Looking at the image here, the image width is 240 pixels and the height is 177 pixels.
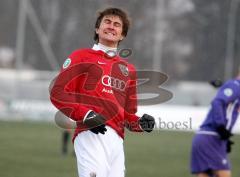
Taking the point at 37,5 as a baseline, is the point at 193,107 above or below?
below

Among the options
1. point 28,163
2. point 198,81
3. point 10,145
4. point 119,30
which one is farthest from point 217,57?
point 119,30

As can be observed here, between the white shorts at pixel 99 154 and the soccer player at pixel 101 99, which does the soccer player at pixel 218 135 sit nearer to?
the soccer player at pixel 101 99

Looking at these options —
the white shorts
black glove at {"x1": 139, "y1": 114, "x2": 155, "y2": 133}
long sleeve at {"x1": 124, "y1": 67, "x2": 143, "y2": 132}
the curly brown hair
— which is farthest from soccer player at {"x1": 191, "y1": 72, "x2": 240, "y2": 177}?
the white shorts

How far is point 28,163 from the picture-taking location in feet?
41.2

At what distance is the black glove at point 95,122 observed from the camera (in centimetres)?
555

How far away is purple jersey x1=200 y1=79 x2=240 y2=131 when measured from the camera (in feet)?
27.8

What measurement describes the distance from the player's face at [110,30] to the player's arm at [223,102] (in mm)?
2773

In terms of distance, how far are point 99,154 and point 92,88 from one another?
0.59 meters

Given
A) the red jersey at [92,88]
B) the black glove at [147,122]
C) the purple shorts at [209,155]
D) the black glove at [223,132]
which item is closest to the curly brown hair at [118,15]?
the red jersey at [92,88]

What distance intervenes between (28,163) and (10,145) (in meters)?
3.48

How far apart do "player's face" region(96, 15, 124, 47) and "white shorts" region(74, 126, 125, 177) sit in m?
0.76

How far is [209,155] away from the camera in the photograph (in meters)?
8.75

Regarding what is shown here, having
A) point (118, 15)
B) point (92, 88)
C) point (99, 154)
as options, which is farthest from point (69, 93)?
point (118, 15)

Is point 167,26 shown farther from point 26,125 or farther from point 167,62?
point 26,125
